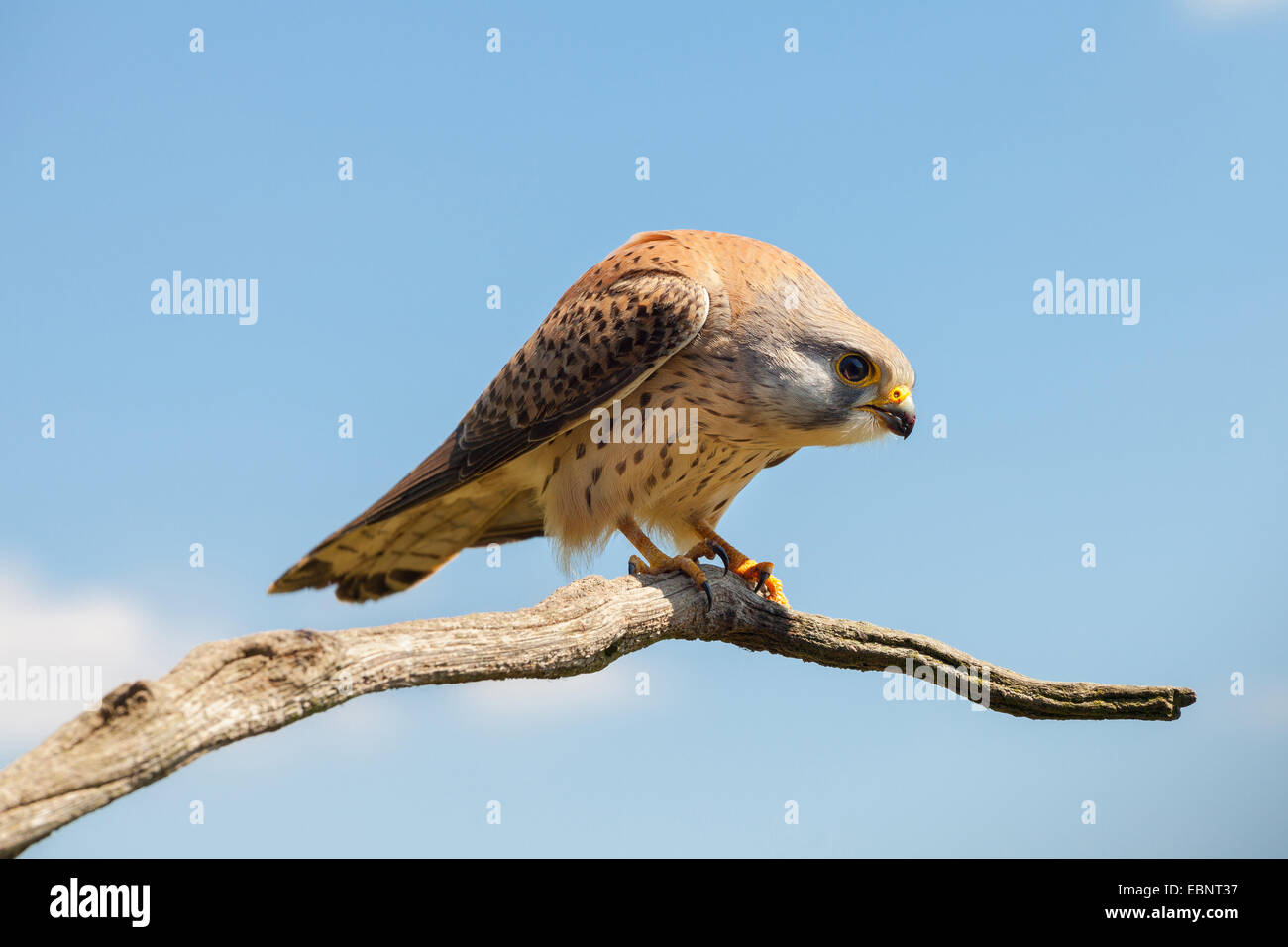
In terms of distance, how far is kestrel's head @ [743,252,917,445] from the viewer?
478 cm

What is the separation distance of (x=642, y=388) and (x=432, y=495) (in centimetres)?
117

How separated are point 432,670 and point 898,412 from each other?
2.43m

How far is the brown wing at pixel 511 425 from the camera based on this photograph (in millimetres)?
4906

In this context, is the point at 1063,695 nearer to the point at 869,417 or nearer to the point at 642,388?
the point at 869,417

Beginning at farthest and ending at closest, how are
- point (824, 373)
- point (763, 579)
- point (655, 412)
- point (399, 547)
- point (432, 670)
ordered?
point (399, 547) → point (763, 579) → point (655, 412) → point (824, 373) → point (432, 670)

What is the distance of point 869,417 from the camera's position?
4.92 meters

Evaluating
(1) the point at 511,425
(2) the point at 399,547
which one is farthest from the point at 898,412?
(2) the point at 399,547

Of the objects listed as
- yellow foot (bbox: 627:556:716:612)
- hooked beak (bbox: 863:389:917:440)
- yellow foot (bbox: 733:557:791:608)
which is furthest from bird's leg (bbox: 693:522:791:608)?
hooked beak (bbox: 863:389:917:440)

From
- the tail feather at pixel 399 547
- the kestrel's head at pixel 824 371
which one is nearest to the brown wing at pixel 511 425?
the tail feather at pixel 399 547

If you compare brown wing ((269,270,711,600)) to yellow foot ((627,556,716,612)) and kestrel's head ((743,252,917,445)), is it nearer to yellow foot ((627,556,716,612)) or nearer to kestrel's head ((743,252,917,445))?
kestrel's head ((743,252,917,445))

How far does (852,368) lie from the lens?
15.9ft

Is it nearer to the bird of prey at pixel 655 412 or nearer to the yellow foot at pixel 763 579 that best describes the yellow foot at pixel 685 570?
the bird of prey at pixel 655 412

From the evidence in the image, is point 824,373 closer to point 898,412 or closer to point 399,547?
point 898,412

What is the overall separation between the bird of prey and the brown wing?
0.4 inches
